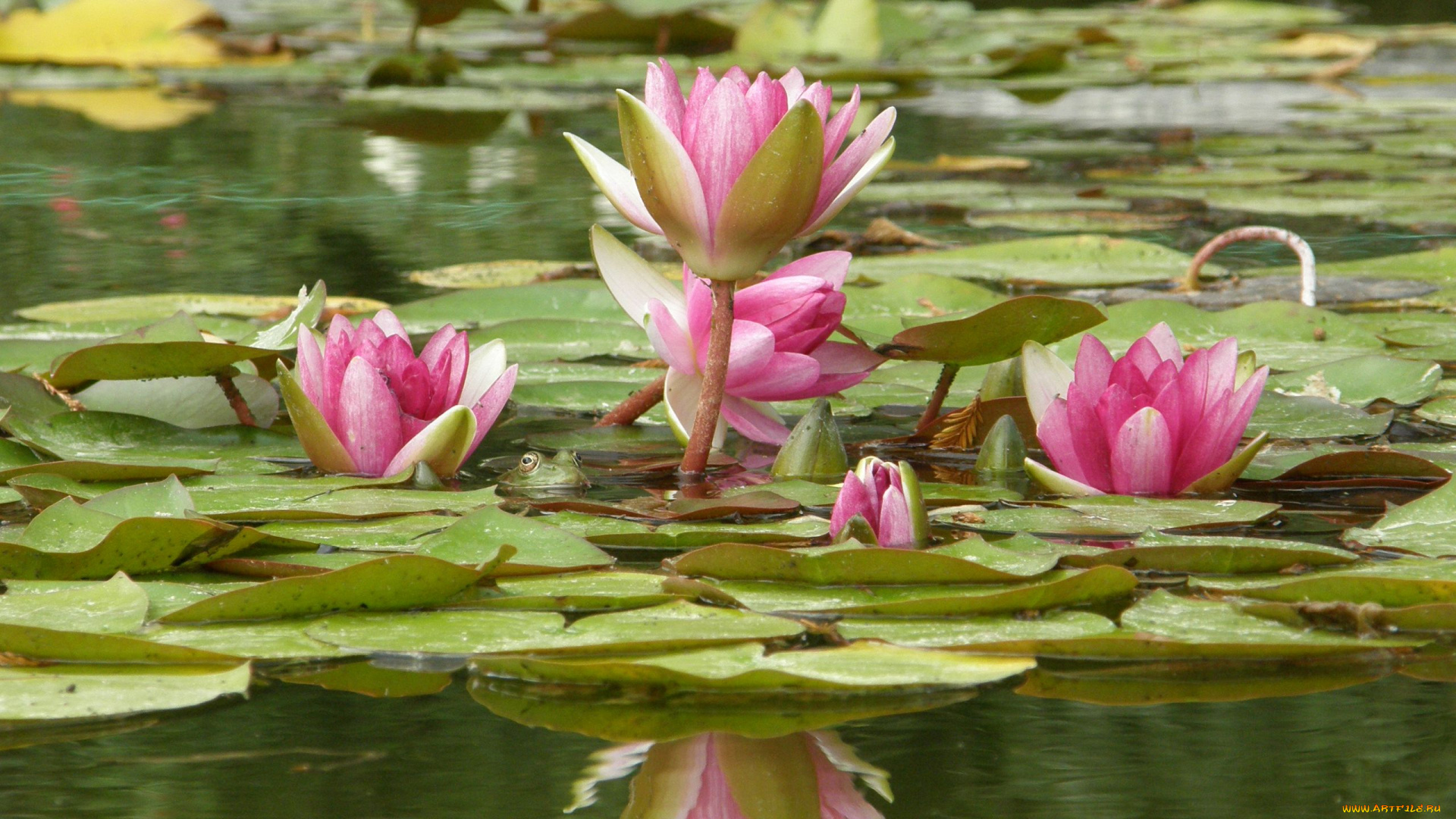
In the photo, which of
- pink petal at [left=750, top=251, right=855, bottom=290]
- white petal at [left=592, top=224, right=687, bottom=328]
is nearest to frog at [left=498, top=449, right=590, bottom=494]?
white petal at [left=592, top=224, right=687, bottom=328]

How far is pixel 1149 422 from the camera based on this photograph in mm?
1374

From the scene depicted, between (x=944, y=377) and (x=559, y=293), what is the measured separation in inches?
32.8

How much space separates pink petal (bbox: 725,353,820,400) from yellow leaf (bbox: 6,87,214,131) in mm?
4005

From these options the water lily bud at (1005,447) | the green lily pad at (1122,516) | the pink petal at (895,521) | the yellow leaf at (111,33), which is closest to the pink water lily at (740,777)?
the pink petal at (895,521)

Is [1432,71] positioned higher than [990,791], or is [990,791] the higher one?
[1432,71]

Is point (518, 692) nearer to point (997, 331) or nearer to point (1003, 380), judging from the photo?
point (997, 331)

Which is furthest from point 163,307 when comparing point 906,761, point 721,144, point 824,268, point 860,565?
point 906,761

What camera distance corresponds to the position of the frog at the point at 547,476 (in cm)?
148

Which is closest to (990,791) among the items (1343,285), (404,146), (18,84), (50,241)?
(1343,285)

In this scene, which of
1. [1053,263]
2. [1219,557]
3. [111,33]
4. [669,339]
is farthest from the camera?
[111,33]

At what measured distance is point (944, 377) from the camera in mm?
1675

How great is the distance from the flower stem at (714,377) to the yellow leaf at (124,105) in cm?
407

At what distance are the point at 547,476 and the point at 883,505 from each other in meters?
0.39

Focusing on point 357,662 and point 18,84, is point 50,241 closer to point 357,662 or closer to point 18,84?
point 357,662
